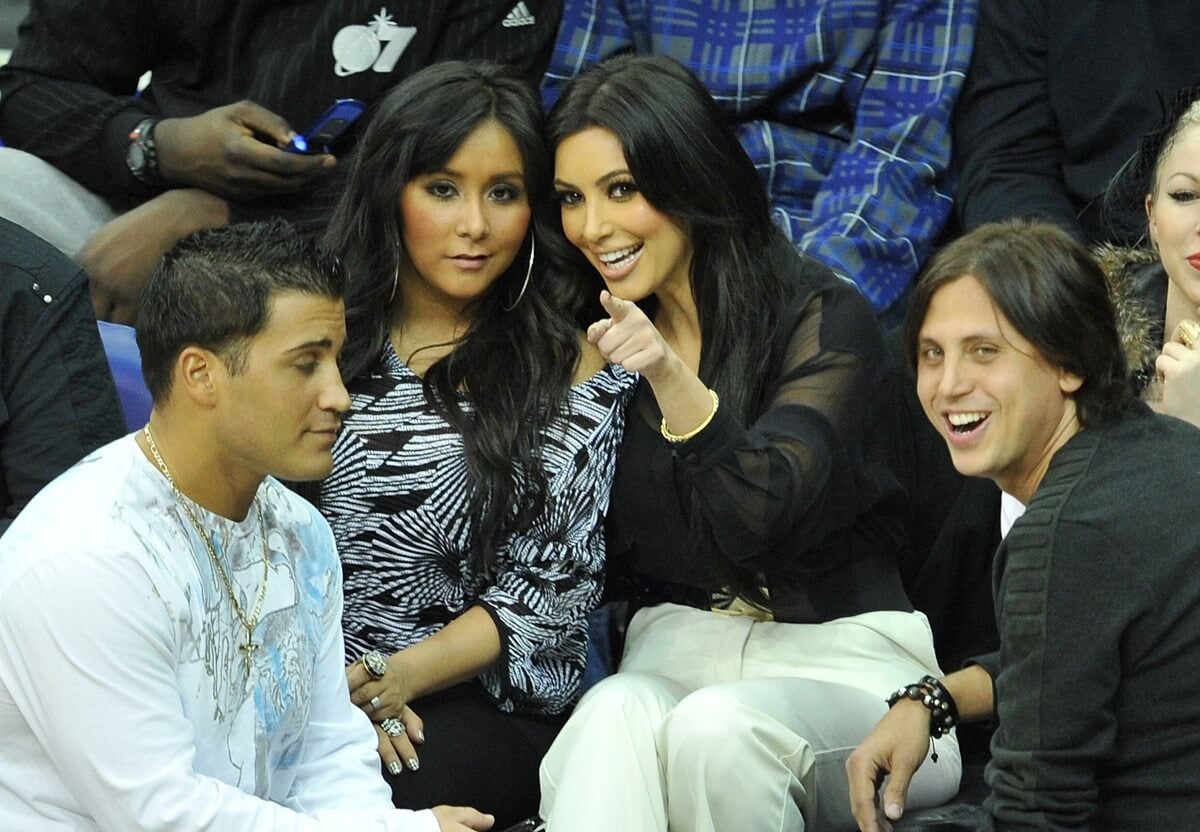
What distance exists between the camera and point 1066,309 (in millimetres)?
2113

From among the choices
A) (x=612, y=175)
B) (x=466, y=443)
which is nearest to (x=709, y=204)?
(x=612, y=175)

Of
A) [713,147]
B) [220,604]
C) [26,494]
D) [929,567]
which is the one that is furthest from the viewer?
[929,567]

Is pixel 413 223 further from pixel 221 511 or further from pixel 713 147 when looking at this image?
pixel 221 511

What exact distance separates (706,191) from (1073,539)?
1025mm

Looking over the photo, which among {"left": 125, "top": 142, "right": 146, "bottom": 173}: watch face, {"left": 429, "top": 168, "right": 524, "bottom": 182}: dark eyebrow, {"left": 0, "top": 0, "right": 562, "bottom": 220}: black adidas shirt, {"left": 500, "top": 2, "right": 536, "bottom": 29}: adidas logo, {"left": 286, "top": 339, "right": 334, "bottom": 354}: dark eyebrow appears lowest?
{"left": 286, "top": 339, "right": 334, "bottom": 354}: dark eyebrow

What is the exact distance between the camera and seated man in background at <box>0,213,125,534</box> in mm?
2559

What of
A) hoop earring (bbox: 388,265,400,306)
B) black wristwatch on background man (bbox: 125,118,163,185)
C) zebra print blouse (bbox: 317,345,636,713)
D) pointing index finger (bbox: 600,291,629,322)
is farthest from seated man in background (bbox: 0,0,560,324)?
pointing index finger (bbox: 600,291,629,322)

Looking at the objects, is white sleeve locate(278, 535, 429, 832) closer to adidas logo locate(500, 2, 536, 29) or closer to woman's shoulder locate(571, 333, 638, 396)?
woman's shoulder locate(571, 333, 638, 396)

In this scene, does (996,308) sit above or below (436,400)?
above

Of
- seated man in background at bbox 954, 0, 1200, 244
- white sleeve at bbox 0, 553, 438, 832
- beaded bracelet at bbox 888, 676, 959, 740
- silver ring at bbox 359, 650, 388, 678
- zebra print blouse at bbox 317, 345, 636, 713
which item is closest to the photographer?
white sleeve at bbox 0, 553, 438, 832

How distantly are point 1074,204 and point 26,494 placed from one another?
6.27 feet

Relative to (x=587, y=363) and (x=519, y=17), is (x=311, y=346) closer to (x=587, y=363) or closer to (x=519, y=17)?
(x=587, y=363)

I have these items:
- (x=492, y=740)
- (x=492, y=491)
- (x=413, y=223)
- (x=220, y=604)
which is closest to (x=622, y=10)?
(x=413, y=223)

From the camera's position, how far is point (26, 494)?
8.44 feet
